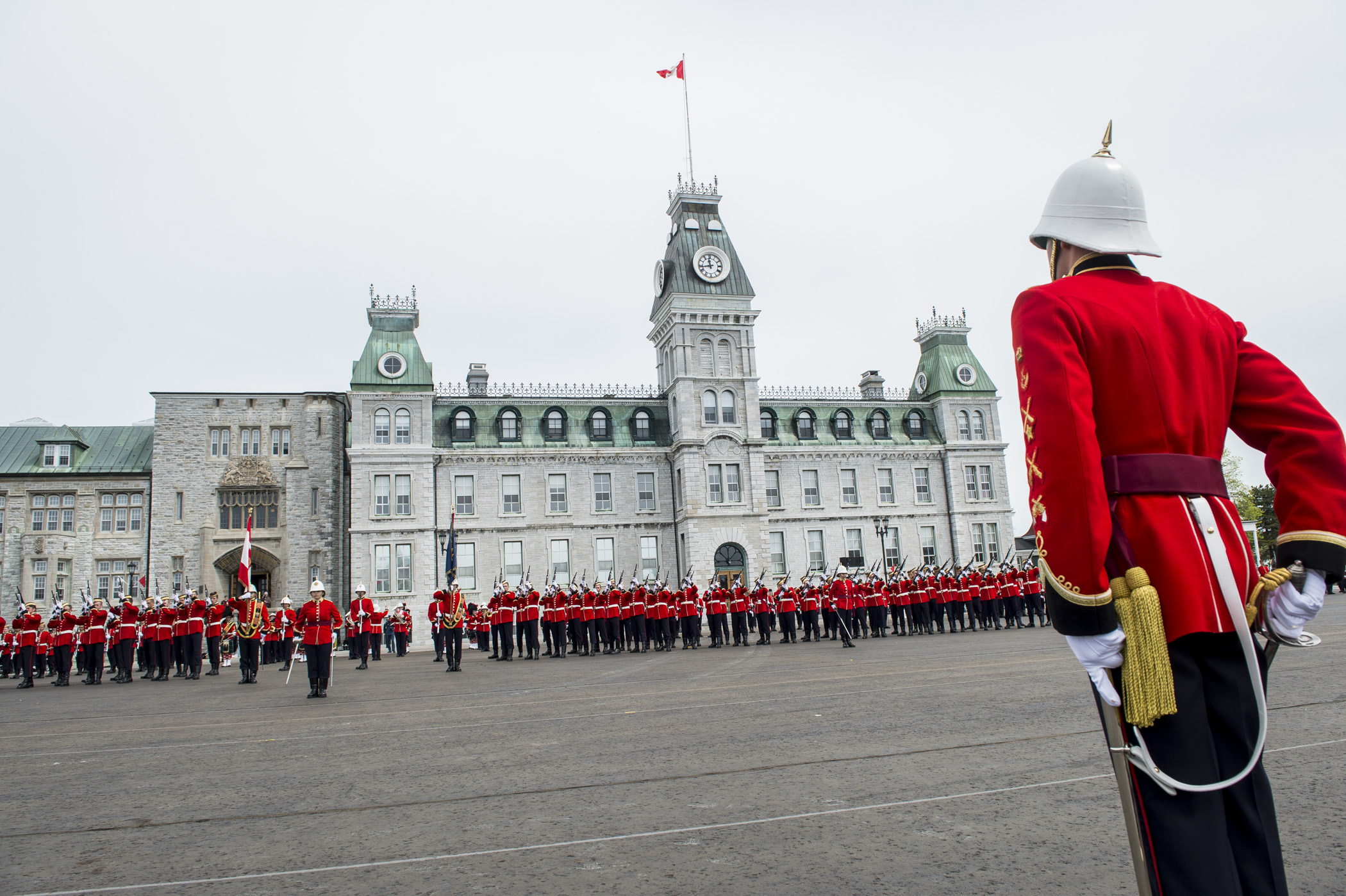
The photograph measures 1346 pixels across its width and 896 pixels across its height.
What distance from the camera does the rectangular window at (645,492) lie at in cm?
4838

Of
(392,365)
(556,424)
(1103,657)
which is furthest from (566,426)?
(1103,657)

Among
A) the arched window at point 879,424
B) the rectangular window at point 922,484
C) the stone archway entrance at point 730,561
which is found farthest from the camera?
the arched window at point 879,424

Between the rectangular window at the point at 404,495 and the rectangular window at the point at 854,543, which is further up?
the rectangular window at the point at 404,495

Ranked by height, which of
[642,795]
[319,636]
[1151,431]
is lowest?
[642,795]

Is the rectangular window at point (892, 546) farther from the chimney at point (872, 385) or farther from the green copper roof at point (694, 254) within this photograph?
the green copper roof at point (694, 254)

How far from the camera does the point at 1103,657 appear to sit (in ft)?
9.36

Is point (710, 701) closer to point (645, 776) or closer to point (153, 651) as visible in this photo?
point (645, 776)

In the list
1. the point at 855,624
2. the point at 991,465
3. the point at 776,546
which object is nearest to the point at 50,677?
the point at 855,624

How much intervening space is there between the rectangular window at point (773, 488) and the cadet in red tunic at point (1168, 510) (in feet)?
153

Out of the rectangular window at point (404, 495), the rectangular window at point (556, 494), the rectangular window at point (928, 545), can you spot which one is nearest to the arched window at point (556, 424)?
the rectangular window at point (556, 494)

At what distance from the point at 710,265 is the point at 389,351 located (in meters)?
18.1

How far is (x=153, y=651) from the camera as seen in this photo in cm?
2298

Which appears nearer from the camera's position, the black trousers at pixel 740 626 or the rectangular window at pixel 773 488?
the black trousers at pixel 740 626

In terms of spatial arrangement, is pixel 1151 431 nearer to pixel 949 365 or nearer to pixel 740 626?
pixel 740 626
